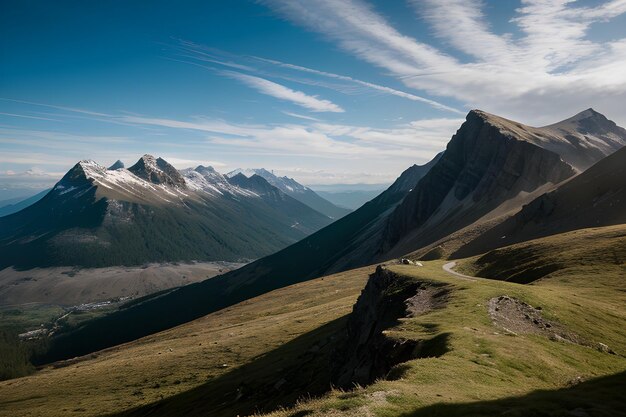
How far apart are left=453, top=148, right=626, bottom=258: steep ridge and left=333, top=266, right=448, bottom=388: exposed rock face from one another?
90.2 m

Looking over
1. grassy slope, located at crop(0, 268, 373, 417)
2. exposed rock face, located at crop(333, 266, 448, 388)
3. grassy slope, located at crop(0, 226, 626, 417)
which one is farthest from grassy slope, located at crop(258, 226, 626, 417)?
grassy slope, located at crop(0, 268, 373, 417)

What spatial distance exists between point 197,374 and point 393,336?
166 ft

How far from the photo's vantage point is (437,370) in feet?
83.3

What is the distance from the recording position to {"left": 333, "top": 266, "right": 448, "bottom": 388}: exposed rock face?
107ft

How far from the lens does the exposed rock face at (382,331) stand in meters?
32.7

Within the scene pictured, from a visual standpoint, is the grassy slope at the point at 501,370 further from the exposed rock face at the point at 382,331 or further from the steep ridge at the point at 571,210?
the steep ridge at the point at 571,210

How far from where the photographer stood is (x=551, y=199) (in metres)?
147

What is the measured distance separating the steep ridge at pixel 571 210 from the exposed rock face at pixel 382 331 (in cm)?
9023

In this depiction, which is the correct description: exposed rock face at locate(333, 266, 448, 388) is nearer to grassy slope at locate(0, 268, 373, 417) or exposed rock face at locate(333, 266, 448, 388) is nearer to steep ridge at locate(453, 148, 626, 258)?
grassy slope at locate(0, 268, 373, 417)

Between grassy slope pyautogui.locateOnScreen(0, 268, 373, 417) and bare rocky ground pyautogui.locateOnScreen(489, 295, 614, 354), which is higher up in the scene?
bare rocky ground pyautogui.locateOnScreen(489, 295, 614, 354)

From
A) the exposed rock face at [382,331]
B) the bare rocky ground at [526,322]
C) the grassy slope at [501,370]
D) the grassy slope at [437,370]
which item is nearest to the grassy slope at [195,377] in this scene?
the grassy slope at [437,370]

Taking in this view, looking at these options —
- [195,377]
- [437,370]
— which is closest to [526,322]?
[437,370]

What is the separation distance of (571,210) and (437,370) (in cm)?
13836

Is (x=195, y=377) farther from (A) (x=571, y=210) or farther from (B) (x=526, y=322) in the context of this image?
(A) (x=571, y=210)
